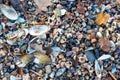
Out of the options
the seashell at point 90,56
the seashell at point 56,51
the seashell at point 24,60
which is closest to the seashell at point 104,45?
the seashell at point 90,56

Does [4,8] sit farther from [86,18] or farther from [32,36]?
[86,18]

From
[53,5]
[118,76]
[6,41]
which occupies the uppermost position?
[53,5]

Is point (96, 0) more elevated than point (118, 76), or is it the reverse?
point (96, 0)

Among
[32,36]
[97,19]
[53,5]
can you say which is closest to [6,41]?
[32,36]

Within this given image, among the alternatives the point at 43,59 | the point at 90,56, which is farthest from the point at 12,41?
the point at 90,56

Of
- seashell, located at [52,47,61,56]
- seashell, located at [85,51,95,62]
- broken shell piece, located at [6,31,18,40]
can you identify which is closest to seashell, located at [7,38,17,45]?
broken shell piece, located at [6,31,18,40]

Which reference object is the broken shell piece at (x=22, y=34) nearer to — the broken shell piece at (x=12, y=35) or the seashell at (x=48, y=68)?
the broken shell piece at (x=12, y=35)
